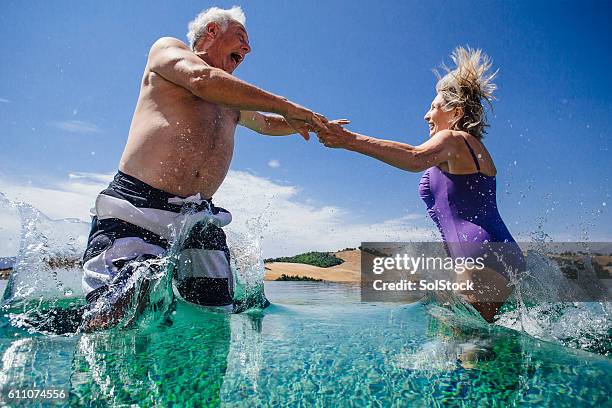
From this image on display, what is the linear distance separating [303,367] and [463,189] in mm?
1974

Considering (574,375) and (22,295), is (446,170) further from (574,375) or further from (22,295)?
(22,295)

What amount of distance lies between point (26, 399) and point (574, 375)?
2369 mm

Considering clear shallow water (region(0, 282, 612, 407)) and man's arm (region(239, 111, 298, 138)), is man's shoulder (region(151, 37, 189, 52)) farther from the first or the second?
clear shallow water (region(0, 282, 612, 407))

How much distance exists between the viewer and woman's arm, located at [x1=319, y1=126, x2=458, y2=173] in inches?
124

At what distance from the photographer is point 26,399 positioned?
5.14 ft

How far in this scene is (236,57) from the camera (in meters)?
3.69

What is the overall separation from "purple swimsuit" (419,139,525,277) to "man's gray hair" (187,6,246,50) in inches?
88.1

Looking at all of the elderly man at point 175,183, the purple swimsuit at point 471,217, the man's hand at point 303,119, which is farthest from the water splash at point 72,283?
the purple swimsuit at point 471,217

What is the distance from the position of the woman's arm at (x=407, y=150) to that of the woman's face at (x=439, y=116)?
324 millimetres

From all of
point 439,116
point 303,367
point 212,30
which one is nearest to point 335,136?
point 439,116

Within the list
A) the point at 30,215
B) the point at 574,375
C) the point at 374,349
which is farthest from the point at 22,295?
the point at 574,375

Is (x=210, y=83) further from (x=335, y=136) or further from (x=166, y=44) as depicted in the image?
(x=335, y=136)

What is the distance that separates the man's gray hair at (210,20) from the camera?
11.8 feet

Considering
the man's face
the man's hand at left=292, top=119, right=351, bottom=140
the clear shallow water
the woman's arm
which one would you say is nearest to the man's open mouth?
the man's face
